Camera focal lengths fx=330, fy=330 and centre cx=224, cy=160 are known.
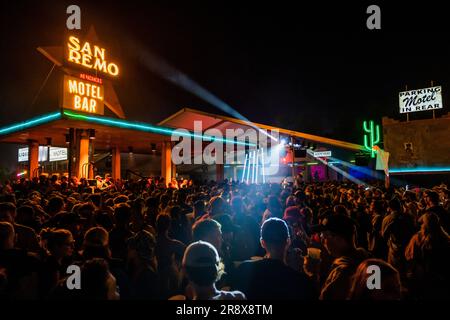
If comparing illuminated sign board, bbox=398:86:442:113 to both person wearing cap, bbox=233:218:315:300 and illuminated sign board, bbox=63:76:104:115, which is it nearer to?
illuminated sign board, bbox=63:76:104:115

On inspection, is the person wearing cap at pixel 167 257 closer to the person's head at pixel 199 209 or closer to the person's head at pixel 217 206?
the person's head at pixel 217 206

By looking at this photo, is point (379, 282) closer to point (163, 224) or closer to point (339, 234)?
point (339, 234)

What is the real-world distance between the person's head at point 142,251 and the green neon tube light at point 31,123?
40.3 ft

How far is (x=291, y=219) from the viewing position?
539cm

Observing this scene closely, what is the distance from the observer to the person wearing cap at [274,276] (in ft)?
9.24

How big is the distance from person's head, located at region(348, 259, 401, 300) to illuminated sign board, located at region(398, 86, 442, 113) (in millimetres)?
41734

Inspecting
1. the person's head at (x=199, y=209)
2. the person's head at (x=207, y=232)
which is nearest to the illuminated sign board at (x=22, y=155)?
the person's head at (x=199, y=209)

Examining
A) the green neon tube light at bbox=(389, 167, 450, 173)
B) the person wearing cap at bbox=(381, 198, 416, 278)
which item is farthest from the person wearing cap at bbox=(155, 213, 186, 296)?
the green neon tube light at bbox=(389, 167, 450, 173)

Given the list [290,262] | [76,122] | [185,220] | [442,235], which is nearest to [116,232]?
[185,220]

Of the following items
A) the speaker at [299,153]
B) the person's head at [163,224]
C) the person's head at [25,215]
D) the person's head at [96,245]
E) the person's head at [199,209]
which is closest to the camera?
the person's head at [96,245]

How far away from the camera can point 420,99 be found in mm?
A: 38438

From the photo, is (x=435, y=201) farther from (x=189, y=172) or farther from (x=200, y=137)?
(x=189, y=172)

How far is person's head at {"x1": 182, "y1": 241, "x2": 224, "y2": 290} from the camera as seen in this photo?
7.45 ft

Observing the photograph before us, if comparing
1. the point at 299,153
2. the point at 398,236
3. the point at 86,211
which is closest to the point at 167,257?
the point at 86,211
